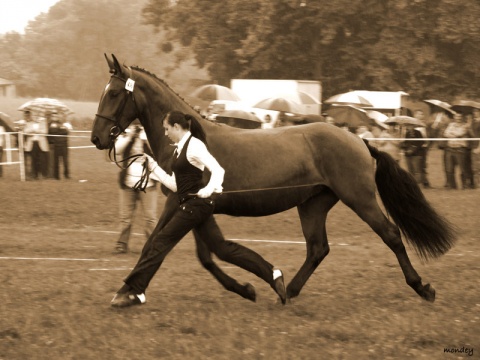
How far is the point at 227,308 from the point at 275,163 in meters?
1.48

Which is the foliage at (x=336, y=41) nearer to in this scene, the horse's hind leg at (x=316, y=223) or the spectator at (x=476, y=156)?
the spectator at (x=476, y=156)

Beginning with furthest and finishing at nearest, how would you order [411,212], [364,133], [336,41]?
[336,41] < [364,133] < [411,212]

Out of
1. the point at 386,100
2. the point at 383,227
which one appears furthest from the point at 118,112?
the point at 386,100

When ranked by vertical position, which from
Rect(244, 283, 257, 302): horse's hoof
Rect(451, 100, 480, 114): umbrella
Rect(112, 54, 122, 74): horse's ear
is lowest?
Rect(244, 283, 257, 302): horse's hoof

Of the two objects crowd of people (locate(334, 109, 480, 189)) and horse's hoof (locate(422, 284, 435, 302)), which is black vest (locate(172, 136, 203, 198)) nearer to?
horse's hoof (locate(422, 284, 435, 302))

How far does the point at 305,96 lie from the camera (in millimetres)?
29703

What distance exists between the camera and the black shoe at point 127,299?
752cm

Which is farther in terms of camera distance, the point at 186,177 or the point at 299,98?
the point at 299,98

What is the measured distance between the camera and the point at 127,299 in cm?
755

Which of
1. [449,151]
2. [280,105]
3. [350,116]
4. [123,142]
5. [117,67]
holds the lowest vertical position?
[449,151]

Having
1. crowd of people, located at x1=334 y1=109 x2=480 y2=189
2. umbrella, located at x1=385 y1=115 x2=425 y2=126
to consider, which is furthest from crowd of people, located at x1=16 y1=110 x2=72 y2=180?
umbrella, located at x1=385 y1=115 x2=425 y2=126

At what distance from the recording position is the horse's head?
8266 millimetres

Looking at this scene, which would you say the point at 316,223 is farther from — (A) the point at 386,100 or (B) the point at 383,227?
(A) the point at 386,100

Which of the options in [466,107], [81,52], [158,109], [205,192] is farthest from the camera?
[81,52]
